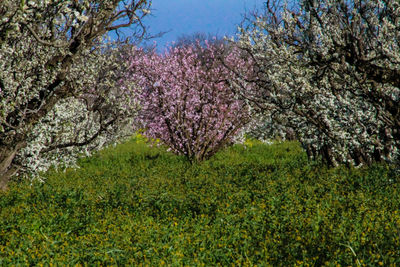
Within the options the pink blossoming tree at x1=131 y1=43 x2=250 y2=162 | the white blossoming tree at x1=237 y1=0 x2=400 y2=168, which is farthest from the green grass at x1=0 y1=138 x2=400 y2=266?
the pink blossoming tree at x1=131 y1=43 x2=250 y2=162

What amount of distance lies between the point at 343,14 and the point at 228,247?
581cm

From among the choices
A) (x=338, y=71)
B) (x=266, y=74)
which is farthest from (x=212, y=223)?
(x=266, y=74)

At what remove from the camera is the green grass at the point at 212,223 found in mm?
5816

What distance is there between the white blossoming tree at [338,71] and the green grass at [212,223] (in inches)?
51.9

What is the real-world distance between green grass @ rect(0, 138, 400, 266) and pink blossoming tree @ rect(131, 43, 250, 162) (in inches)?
281

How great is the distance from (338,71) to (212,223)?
4.62m

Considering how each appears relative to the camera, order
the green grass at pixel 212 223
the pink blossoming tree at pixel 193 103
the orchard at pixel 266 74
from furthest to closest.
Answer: the pink blossoming tree at pixel 193 103
the orchard at pixel 266 74
the green grass at pixel 212 223

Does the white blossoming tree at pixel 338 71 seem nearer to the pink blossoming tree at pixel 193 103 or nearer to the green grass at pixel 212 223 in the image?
the green grass at pixel 212 223

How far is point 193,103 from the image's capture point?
20.1 m

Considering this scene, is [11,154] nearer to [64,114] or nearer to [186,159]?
[64,114]

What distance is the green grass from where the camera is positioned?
5.82m

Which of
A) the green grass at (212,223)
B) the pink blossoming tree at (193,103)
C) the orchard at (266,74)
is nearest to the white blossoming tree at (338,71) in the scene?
the orchard at (266,74)

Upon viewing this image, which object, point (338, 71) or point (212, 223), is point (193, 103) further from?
point (212, 223)

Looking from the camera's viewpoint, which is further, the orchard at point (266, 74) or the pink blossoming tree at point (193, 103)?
the pink blossoming tree at point (193, 103)
